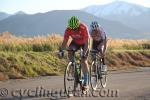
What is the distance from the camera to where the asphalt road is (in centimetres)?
1341

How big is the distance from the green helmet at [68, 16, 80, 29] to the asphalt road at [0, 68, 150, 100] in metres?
1.81

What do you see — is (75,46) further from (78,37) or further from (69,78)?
(69,78)

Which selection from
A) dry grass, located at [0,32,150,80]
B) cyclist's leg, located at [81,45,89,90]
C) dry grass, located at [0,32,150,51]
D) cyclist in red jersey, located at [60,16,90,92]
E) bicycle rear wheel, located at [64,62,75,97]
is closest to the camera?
bicycle rear wheel, located at [64,62,75,97]

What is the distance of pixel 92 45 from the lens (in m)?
15.8

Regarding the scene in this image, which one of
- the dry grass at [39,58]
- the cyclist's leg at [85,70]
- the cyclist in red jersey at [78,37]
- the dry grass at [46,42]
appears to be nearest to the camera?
the cyclist in red jersey at [78,37]

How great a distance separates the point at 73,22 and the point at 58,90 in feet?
8.03

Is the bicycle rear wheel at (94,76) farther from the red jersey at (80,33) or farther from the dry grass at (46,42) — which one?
the dry grass at (46,42)

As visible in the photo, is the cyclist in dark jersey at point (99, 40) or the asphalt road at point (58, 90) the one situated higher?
the cyclist in dark jersey at point (99, 40)

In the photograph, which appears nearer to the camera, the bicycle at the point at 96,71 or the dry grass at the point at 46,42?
the bicycle at the point at 96,71

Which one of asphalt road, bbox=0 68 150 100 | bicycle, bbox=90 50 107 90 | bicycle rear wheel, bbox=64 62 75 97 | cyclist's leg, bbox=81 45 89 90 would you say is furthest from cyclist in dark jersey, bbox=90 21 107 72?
bicycle rear wheel, bbox=64 62 75 97

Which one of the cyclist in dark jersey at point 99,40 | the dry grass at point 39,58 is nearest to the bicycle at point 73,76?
the cyclist in dark jersey at point 99,40

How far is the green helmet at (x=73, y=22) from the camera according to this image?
13.2 meters

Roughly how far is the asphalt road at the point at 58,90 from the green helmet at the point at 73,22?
5.94ft

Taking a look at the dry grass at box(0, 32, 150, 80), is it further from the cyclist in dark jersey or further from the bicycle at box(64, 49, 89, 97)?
the bicycle at box(64, 49, 89, 97)
